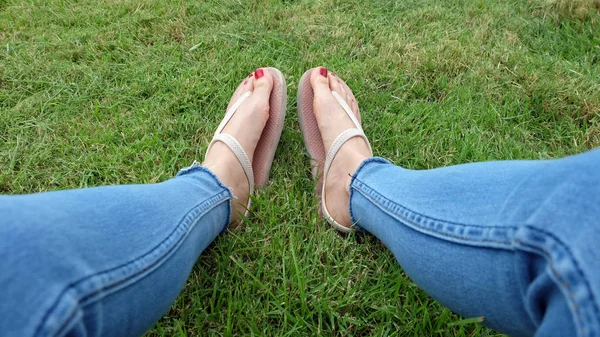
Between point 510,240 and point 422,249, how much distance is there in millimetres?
175

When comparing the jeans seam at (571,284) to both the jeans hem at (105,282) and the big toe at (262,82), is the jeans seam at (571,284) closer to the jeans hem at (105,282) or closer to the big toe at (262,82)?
the jeans hem at (105,282)

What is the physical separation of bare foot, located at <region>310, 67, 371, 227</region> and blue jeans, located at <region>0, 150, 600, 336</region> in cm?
31

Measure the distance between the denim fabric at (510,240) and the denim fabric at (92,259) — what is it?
1.51 ft

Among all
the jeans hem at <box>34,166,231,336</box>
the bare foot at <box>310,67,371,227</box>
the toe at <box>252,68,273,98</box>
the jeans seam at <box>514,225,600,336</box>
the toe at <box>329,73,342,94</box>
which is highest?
the jeans seam at <box>514,225,600,336</box>

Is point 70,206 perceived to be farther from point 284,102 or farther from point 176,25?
point 176,25

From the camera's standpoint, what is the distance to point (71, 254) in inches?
21.1

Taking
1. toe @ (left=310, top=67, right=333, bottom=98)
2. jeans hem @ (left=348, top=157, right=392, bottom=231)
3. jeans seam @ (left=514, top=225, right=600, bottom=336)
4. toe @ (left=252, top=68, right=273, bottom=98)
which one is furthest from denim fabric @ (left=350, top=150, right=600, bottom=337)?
toe @ (left=252, top=68, right=273, bottom=98)

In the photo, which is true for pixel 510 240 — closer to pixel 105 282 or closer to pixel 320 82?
pixel 105 282

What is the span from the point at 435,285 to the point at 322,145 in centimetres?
76

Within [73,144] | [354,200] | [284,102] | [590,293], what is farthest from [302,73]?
[590,293]

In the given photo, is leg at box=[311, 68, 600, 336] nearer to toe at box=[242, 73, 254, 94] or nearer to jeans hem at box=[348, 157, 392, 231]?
jeans hem at box=[348, 157, 392, 231]

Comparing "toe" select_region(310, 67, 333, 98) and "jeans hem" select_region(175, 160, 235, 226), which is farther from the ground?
"toe" select_region(310, 67, 333, 98)

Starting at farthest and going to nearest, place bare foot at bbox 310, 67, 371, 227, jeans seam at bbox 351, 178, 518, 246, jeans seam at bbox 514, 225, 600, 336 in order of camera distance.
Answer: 1. bare foot at bbox 310, 67, 371, 227
2. jeans seam at bbox 351, 178, 518, 246
3. jeans seam at bbox 514, 225, 600, 336

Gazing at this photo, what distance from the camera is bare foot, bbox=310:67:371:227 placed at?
113cm
